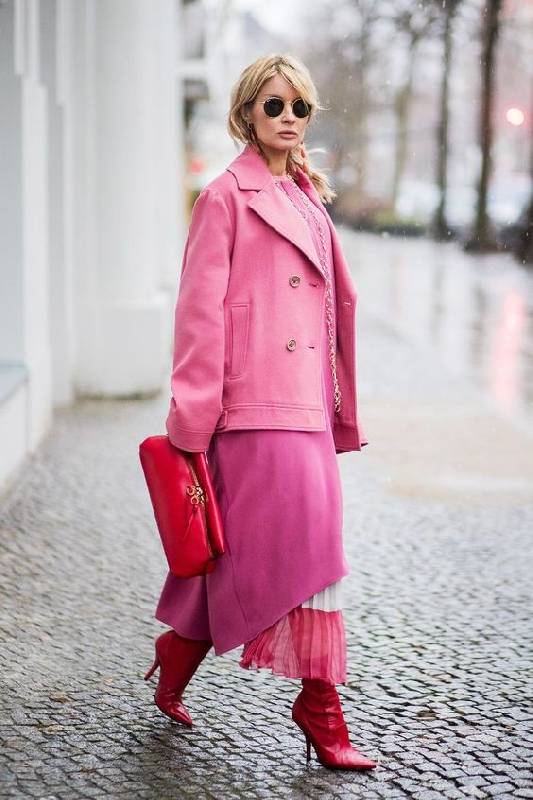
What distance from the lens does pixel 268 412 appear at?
12.3 ft

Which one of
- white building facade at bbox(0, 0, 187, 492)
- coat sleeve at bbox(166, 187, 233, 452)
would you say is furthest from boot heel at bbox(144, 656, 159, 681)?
white building facade at bbox(0, 0, 187, 492)

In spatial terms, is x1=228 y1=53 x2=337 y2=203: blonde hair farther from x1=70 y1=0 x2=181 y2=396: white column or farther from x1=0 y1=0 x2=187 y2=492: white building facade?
x1=70 y1=0 x2=181 y2=396: white column

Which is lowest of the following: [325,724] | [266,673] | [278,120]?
[266,673]

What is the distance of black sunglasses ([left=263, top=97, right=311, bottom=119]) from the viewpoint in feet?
12.5

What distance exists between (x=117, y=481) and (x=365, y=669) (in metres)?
3.45

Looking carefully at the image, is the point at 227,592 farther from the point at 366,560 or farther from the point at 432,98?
the point at 432,98

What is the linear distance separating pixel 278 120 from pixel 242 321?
21.3 inches

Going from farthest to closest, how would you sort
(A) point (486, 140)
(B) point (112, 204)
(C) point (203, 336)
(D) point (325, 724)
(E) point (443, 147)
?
(E) point (443, 147), (A) point (486, 140), (B) point (112, 204), (D) point (325, 724), (C) point (203, 336)

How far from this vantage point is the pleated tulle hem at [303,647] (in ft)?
12.2

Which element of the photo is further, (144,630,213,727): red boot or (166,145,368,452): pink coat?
(144,630,213,727): red boot

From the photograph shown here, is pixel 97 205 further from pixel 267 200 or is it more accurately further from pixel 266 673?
pixel 267 200

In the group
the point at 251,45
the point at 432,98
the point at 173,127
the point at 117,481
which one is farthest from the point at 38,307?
the point at 251,45

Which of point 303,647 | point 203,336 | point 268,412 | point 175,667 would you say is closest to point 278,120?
point 203,336

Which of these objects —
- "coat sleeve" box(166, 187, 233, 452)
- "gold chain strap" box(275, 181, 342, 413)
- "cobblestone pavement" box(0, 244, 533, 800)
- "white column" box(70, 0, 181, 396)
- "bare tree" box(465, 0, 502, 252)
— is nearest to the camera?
"coat sleeve" box(166, 187, 233, 452)
